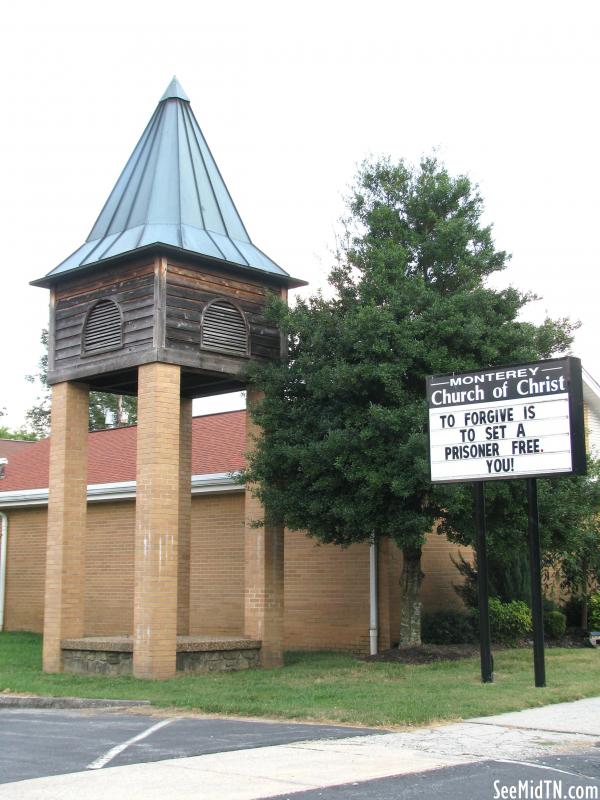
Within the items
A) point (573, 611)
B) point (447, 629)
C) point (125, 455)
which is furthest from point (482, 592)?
point (125, 455)

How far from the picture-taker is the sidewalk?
7859 mm

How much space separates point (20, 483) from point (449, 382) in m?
17.7

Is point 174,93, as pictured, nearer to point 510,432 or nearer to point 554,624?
point 510,432

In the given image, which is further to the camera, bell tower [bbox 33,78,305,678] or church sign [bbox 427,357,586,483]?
bell tower [bbox 33,78,305,678]

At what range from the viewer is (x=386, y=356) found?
16547 mm

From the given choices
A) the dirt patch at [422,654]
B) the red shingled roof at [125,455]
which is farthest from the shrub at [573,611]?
the red shingled roof at [125,455]

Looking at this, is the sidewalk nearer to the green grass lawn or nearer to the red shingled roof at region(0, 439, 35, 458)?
the green grass lawn

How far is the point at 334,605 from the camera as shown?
20609mm

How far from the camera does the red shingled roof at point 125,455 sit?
78.3ft

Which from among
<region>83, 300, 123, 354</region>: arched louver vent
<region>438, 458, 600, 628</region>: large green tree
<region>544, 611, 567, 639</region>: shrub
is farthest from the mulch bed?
<region>83, 300, 123, 354</region>: arched louver vent

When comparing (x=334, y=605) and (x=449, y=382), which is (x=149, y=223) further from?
(x=334, y=605)

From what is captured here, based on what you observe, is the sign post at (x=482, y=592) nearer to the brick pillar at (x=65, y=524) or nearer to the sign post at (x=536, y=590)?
the sign post at (x=536, y=590)

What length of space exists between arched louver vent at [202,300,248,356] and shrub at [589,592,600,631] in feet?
35.1

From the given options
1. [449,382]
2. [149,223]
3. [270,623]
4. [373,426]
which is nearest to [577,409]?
[449,382]
